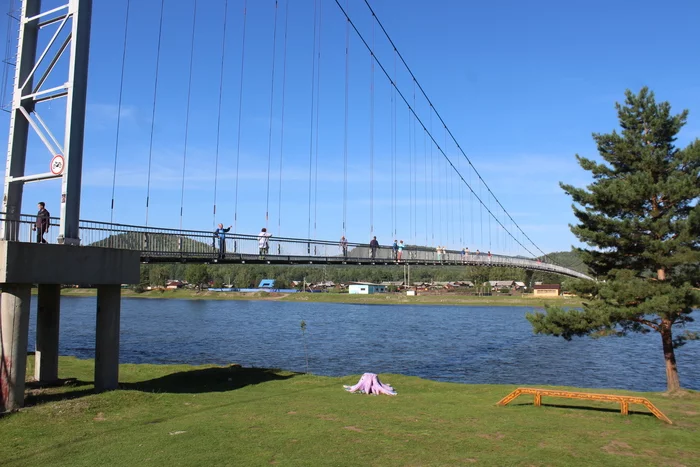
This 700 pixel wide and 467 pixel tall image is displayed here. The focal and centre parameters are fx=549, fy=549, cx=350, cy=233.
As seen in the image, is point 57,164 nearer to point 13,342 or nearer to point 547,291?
point 13,342

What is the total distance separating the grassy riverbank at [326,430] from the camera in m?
9.79

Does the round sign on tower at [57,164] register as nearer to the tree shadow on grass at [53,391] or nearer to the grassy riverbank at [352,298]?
the tree shadow on grass at [53,391]

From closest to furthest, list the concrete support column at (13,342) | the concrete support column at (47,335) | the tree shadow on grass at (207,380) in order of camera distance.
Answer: the concrete support column at (13,342)
the concrete support column at (47,335)
the tree shadow on grass at (207,380)

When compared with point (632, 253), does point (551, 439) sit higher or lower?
lower

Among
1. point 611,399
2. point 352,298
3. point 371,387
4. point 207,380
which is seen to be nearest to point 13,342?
point 207,380


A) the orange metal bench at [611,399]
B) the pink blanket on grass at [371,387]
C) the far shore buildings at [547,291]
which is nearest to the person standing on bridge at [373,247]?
the pink blanket on grass at [371,387]

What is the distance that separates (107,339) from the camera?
16109 mm

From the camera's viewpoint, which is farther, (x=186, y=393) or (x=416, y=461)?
(x=186, y=393)

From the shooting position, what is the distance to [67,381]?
17.5 metres

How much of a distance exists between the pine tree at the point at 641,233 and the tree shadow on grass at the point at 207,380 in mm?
11592

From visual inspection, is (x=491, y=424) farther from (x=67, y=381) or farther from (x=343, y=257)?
(x=343, y=257)

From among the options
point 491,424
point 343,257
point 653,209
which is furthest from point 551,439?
point 343,257

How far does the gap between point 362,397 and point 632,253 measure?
42.4 ft

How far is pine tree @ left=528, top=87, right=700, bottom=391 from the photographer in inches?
807
